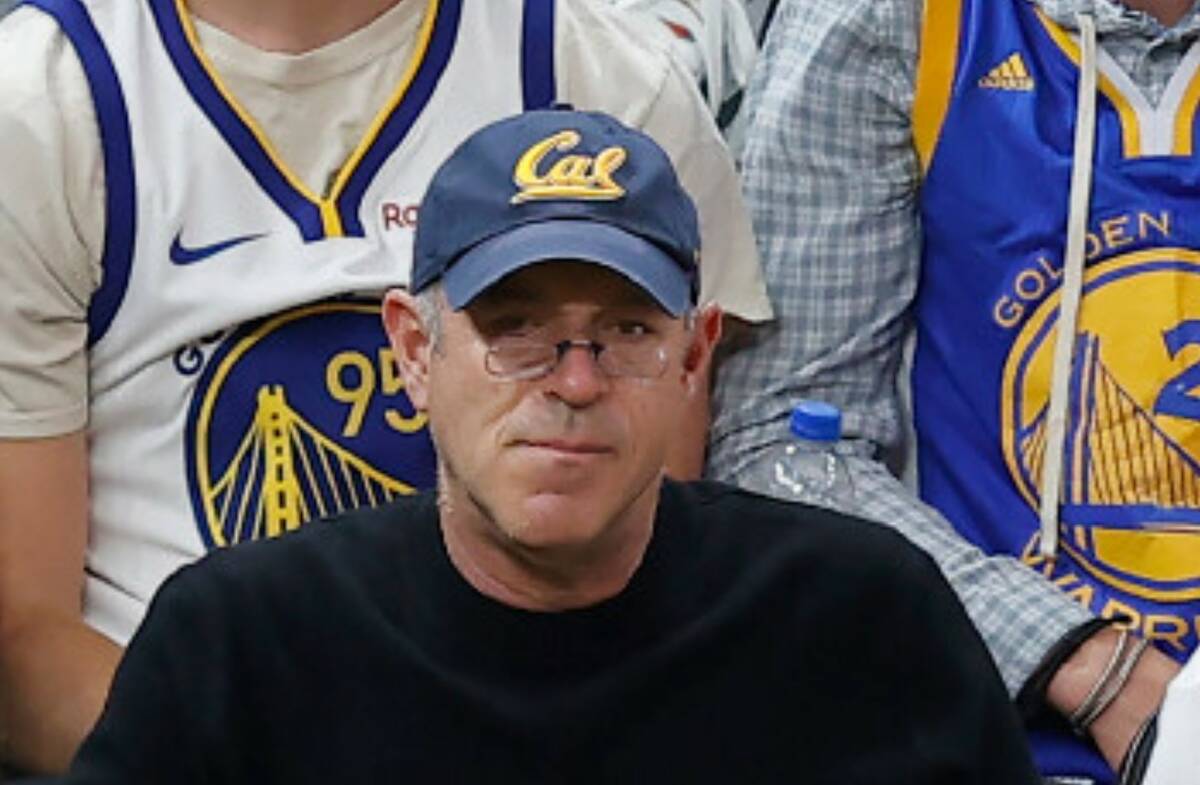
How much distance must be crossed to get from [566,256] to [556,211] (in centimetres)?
4

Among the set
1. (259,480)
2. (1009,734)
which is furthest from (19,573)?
(1009,734)

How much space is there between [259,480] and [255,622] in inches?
18.6

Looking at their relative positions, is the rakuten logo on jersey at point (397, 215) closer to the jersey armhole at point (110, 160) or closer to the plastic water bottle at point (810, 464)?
the jersey armhole at point (110, 160)

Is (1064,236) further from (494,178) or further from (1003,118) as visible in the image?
(494,178)

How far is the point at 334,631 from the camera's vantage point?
5.39 ft

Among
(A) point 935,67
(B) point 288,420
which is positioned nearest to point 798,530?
(B) point 288,420

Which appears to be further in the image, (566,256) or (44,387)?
(44,387)

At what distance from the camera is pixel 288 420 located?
2104mm

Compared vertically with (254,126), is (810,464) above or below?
below

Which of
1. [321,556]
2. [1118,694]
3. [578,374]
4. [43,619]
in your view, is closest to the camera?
[578,374]

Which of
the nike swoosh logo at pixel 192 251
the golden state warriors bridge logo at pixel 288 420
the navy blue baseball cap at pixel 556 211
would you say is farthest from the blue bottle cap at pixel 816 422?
the navy blue baseball cap at pixel 556 211

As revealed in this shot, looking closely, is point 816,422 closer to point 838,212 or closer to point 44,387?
point 838,212

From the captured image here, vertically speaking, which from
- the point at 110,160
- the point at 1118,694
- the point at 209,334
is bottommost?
the point at 1118,694

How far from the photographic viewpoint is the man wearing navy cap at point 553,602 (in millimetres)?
1583
